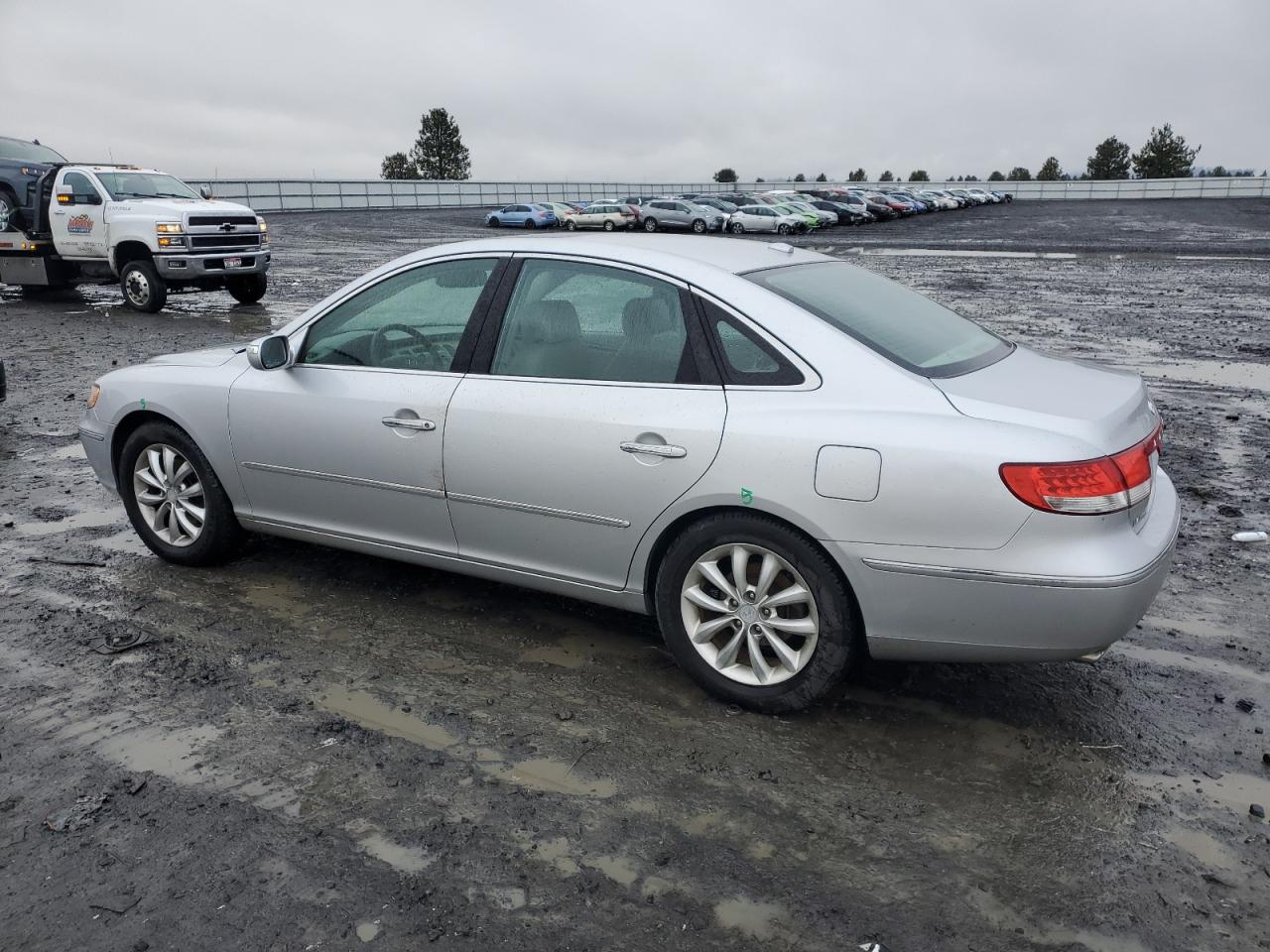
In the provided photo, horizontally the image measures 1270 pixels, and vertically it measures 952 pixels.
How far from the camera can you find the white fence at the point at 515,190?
5903cm

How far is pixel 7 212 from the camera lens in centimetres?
1716

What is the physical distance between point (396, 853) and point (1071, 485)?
2.32 m

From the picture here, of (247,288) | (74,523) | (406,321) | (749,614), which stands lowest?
(74,523)

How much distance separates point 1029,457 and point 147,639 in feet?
11.8

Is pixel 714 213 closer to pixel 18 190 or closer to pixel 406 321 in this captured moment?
pixel 18 190

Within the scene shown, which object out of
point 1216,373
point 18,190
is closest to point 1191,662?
point 1216,373

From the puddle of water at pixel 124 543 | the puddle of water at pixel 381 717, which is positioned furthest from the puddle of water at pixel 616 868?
the puddle of water at pixel 124 543

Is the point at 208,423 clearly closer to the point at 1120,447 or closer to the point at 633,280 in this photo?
the point at 633,280

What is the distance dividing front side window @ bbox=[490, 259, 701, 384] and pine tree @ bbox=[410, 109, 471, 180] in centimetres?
11360

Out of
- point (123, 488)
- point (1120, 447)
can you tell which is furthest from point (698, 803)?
point (123, 488)

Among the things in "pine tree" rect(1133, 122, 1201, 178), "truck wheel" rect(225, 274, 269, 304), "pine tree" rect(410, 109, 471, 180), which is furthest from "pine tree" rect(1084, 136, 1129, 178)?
"truck wheel" rect(225, 274, 269, 304)

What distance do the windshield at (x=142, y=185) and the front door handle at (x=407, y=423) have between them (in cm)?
1442

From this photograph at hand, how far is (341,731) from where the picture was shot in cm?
370

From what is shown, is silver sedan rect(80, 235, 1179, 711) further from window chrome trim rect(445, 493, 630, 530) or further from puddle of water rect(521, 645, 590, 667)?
puddle of water rect(521, 645, 590, 667)
